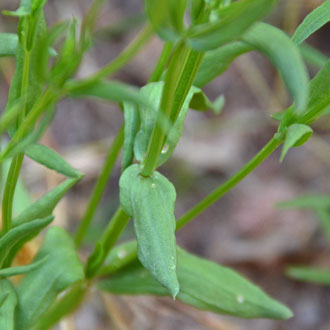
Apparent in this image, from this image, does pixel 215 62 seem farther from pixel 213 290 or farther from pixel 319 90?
pixel 213 290

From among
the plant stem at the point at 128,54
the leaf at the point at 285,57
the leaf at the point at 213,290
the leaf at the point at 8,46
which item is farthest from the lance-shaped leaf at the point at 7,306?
the leaf at the point at 285,57

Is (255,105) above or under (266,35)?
under

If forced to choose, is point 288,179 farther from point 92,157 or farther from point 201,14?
point 201,14

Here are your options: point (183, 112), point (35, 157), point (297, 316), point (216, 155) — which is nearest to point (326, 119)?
point (216, 155)

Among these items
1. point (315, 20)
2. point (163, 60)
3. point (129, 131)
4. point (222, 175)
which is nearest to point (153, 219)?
point (129, 131)

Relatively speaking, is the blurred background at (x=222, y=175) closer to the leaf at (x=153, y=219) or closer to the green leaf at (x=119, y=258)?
the green leaf at (x=119, y=258)
